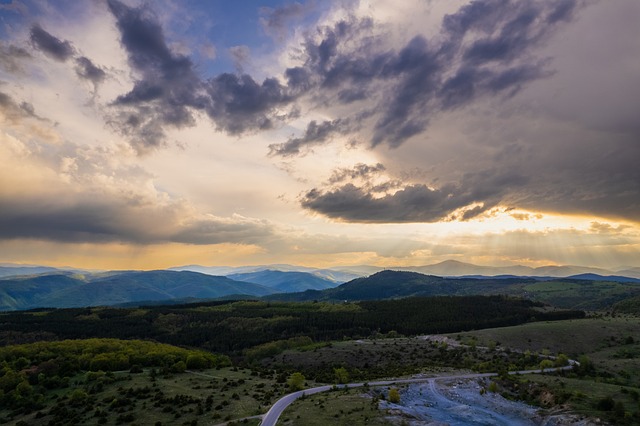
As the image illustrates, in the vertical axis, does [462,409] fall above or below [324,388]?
below

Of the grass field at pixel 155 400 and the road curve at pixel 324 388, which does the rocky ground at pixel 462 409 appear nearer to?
the road curve at pixel 324 388

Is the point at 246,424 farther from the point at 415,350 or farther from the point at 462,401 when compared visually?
the point at 415,350

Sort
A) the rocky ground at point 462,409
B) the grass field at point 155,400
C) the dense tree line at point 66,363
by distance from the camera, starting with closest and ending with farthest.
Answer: the rocky ground at point 462,409 → the grass field at point 155,400 → the dense tree line at point 66,363

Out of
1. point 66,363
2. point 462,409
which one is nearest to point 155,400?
point 66,363

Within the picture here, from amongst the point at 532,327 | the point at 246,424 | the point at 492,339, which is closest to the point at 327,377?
the point at 246,424

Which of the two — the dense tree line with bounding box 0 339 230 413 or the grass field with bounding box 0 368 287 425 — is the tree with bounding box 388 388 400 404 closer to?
the grass field with bounding box 0 368 287 425

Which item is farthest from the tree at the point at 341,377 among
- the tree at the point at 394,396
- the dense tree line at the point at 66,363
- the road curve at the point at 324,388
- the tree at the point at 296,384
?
the dense tree line at the point at 66,363

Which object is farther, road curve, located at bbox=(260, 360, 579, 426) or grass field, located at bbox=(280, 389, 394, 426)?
road curve, located at bbox=(260, 360, 579, 426)

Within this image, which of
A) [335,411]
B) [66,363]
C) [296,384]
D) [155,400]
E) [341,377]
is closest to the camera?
[335,411]

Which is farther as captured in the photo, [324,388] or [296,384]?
[324,388]

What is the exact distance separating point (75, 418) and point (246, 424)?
1467 inches

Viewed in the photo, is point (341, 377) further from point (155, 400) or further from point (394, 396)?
point (155, 400)

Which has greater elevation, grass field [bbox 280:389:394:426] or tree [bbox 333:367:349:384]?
grass field [bbox 280:389:394:426]

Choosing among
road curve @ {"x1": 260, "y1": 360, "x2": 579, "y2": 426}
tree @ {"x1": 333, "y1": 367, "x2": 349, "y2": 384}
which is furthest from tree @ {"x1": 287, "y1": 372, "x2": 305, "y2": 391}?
tree @ {"x1": 333, "y1": 367, "x2": 349, "y2": 384}
